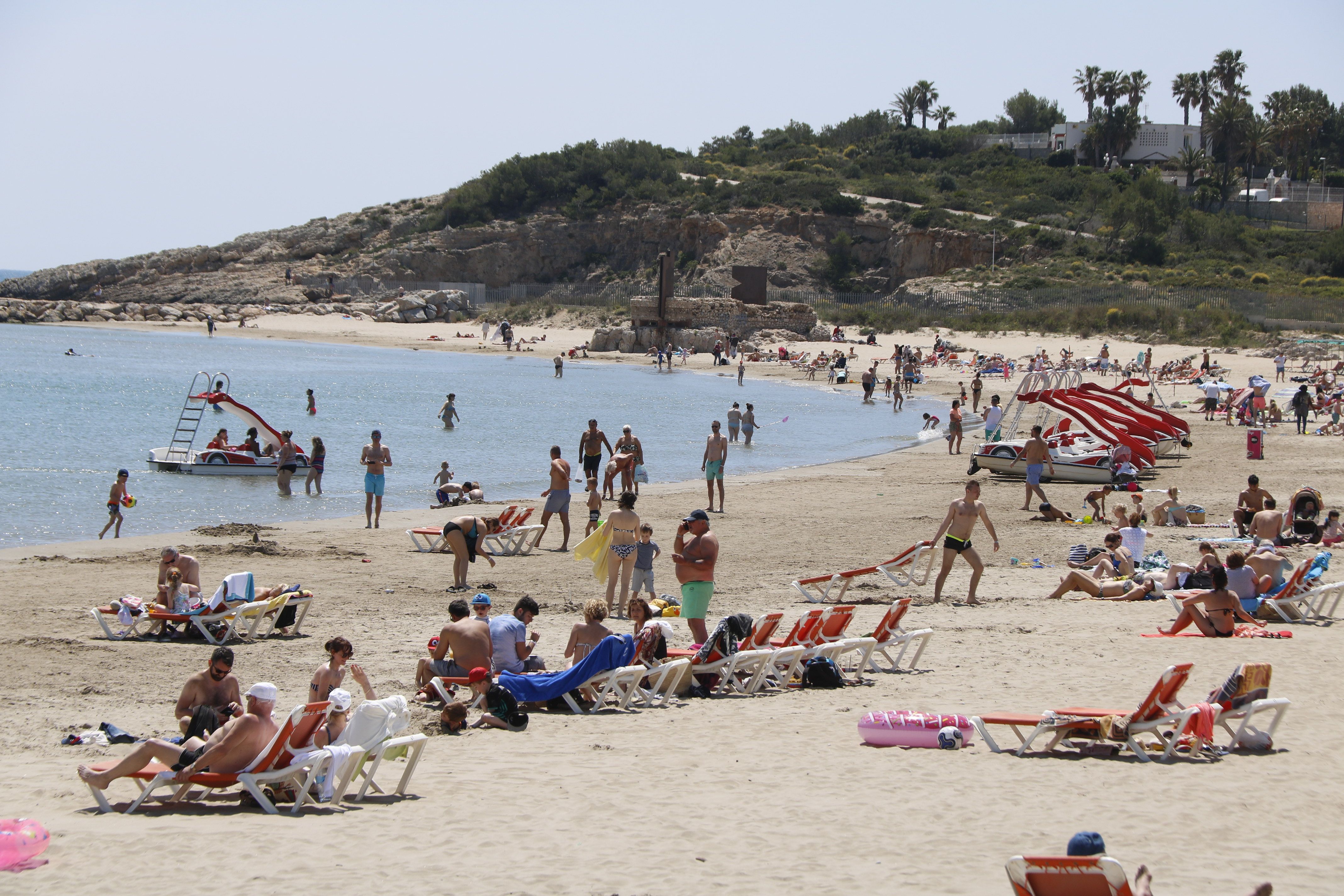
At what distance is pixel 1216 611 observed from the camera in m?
8.62

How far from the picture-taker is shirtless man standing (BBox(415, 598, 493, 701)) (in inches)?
283

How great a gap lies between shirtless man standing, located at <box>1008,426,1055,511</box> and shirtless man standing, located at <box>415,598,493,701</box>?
10.00 meters

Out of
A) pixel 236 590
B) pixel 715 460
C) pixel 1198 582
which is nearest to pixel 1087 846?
pixel 1198 582

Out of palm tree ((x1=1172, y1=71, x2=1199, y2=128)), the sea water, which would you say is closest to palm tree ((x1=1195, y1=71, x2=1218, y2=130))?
palm tree ((x1=1172, y1=71, x2=1199, y2=128))

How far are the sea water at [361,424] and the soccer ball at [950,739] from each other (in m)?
9.84

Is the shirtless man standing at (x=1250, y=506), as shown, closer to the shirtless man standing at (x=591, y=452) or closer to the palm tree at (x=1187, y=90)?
the shirtless man standing at (x=591, y=452)

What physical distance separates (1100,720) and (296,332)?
66565 millimetres

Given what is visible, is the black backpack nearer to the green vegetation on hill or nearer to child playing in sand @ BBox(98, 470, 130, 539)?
child playing in sand @ BBox(98, 470, 130, 539)

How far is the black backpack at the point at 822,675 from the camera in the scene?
7.81m

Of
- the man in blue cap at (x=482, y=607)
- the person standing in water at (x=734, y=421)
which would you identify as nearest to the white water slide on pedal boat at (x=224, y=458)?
the person standing in water at (x=734, y=421)

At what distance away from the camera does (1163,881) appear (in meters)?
4.40

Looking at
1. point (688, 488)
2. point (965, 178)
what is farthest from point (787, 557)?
point (965, 178)

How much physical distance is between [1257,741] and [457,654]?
4700mm

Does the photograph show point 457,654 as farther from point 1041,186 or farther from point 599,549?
point 1041,186
